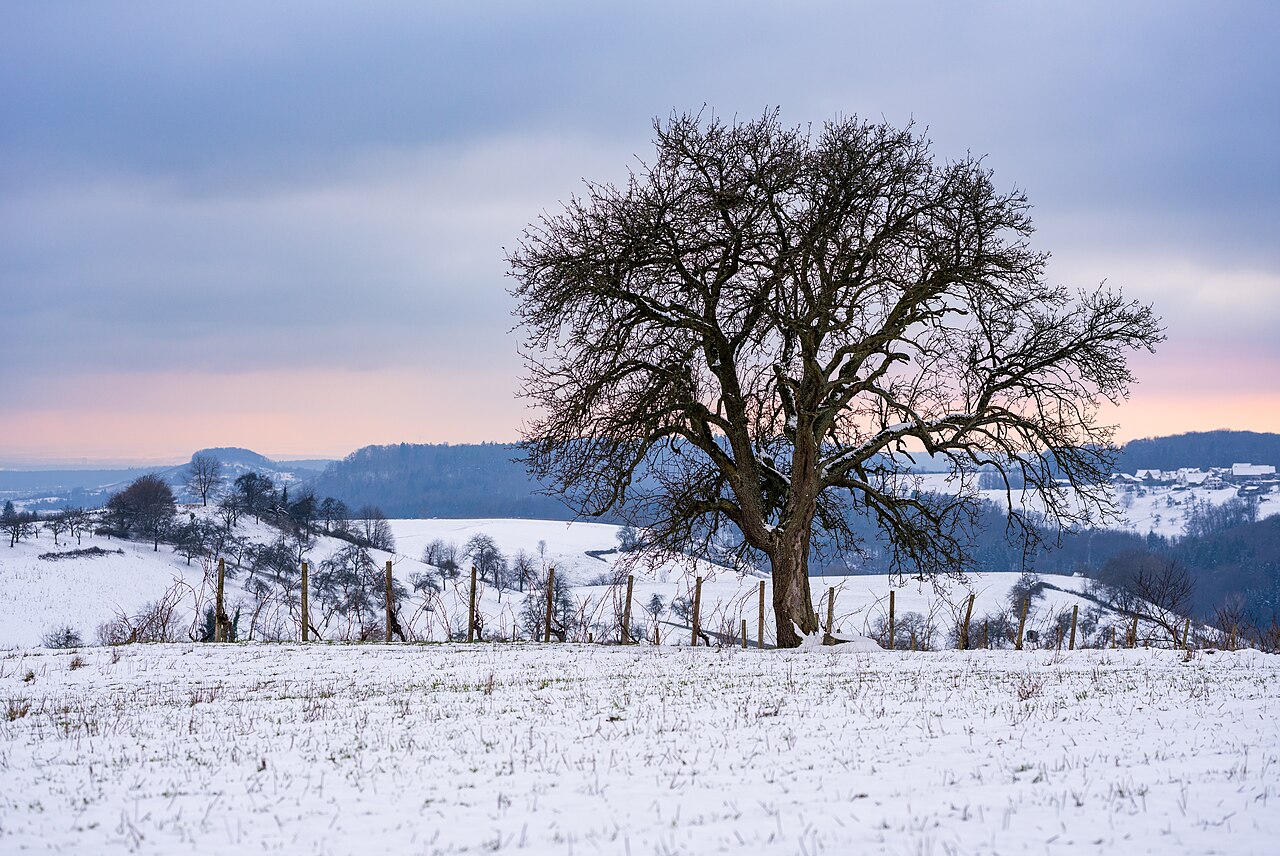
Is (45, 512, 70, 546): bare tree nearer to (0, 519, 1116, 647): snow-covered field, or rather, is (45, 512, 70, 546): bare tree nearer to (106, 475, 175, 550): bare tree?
(0, 519, 1116, 647): snow-covered field

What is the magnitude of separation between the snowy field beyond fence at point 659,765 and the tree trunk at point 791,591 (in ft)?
22.2

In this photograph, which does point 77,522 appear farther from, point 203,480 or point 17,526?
point 203,480

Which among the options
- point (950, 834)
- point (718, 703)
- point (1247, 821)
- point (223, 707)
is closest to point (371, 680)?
point (223, 707)

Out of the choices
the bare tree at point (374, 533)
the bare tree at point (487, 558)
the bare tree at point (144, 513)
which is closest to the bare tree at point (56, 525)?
the bare tree at point (144, 513)

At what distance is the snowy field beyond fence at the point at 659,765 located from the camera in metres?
6.05

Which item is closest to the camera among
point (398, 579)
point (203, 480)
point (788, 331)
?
point (788, 331)

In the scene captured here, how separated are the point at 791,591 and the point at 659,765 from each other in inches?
548

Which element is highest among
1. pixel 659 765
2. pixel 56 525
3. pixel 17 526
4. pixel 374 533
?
pixel 659 765

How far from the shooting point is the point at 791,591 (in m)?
21.4

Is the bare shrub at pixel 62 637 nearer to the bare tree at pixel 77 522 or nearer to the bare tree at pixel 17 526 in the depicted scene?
the bare tree at pixel 17 526

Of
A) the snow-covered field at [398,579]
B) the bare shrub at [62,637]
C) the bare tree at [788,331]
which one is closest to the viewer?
the bare tree at [788,331]

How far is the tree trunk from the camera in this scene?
21312mm

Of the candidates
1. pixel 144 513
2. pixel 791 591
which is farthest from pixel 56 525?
pixel 791 591

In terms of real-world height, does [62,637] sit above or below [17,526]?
below
